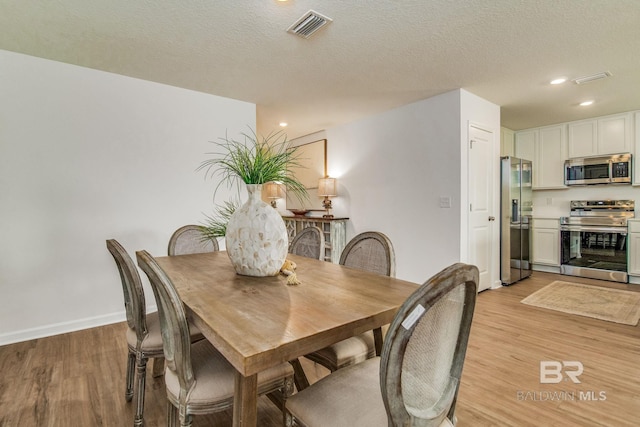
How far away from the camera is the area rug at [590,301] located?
312 cm

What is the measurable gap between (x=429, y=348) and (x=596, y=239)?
5.49 metres

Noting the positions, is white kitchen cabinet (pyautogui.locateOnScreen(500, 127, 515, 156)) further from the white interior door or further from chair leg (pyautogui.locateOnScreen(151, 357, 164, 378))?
chair leg (pyautogui.locateOnScreen(151, 357, 164, 378))

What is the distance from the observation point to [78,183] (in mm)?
2898

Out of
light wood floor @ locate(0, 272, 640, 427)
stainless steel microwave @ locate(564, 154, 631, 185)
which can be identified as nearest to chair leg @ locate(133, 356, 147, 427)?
light wood floor @ locate(0, 272, 640, 427)

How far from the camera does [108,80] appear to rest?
9.95 feet

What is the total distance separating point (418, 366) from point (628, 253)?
5.42m

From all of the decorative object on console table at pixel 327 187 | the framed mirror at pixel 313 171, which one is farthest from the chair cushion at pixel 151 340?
the framed mirror at pixel 313 171

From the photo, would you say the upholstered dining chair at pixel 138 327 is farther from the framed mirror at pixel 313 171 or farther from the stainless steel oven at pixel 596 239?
the stainless steel oven at pixel 596 239

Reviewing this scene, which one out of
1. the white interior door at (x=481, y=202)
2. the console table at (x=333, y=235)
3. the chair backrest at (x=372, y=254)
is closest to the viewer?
the chair backrest at (x=372, y=254)

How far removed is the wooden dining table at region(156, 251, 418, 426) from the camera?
0.87 metres

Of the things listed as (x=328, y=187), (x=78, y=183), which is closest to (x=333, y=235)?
(x=328, y=187)

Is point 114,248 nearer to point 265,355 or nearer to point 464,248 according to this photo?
point 265,355

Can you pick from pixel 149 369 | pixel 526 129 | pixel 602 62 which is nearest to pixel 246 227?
pixel 149 369

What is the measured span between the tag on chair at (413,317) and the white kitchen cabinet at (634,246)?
5498 mm
